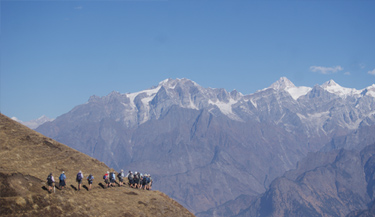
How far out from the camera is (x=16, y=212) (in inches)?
2908

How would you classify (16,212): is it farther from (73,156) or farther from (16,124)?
(16,124)

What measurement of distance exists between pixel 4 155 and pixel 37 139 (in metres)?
15.9

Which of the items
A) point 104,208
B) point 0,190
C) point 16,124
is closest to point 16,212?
point 0,190

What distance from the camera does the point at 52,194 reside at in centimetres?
8319

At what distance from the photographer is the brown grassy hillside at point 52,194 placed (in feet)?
255

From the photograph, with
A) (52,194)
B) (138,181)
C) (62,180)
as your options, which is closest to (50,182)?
(52,194)

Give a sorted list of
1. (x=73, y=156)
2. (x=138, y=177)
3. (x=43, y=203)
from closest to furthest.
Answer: (x=43, y=203)
(x=138, y=177)
(x=73, y=156)

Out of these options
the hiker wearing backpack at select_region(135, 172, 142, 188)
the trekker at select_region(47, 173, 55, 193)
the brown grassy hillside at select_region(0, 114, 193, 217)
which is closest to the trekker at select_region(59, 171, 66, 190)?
the brown grassy hillside at select_region(0, 114, 193, 217)

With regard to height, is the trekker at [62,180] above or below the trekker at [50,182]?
above

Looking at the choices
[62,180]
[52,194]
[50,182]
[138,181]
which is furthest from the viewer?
[138,181]

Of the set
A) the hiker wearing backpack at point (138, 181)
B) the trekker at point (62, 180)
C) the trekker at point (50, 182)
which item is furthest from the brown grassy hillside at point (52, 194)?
the hiker wearing backpack at point (138, 181)

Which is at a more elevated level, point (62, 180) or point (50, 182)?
point (62, 180)

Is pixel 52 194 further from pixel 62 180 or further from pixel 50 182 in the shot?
pixel 62 180

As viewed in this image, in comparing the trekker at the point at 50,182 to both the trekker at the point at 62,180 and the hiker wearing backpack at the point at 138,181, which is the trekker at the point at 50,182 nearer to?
the trekker at the point at 62,180
